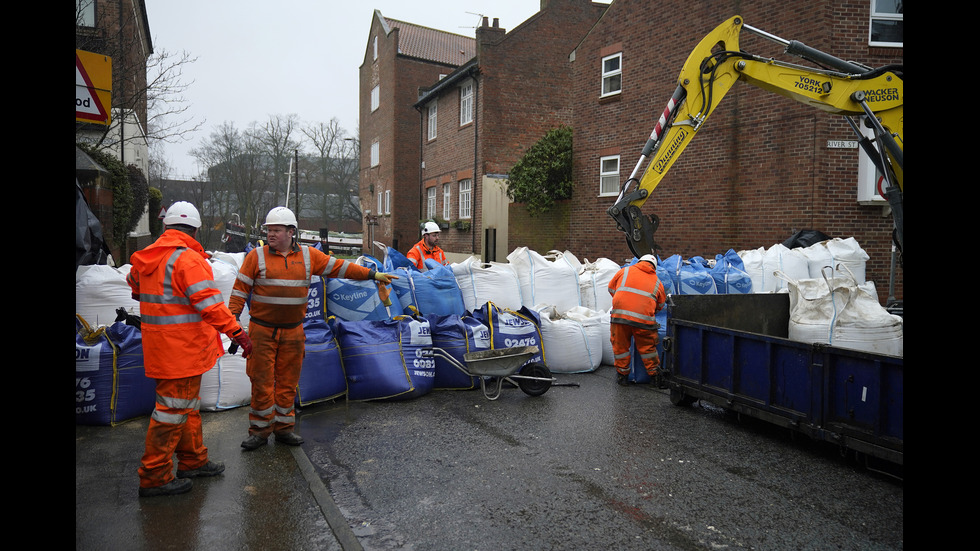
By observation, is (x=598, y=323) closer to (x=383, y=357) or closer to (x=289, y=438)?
(x=383, y=357)

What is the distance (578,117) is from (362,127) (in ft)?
70.9

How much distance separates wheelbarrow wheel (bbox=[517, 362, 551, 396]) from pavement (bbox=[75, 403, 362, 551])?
251cm

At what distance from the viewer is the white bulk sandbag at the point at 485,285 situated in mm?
8172

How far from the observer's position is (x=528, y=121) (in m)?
23.6

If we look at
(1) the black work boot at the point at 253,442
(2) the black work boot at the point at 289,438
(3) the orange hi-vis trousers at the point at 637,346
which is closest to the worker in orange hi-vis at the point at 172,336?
(1) the black work boot at the point at 253,442

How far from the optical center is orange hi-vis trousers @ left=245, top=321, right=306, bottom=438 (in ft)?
16.5

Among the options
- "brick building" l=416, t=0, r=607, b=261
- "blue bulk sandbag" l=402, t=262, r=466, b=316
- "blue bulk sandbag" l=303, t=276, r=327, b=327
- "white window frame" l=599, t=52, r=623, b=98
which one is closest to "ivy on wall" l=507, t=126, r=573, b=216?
"white window frame" l=599, t=52, r=623, b=98

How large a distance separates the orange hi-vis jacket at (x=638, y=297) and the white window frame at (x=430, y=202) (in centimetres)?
2092

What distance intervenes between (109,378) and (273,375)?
1.53 m

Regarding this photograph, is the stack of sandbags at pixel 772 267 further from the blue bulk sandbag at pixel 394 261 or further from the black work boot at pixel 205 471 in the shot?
the black work boot at pixel 205 471

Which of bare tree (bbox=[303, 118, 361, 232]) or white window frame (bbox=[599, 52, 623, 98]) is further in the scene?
bare tree (bbox=[303, 118, 361, 232])

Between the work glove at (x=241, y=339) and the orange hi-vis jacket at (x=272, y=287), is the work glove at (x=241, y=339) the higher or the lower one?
the lower one

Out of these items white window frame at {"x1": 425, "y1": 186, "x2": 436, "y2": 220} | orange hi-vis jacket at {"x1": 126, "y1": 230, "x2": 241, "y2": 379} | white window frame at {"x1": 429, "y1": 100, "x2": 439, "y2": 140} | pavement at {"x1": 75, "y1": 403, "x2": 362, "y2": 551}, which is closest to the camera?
pavement at {"x1": 75, "y1": 403, "x2": 362, "y2": 551}

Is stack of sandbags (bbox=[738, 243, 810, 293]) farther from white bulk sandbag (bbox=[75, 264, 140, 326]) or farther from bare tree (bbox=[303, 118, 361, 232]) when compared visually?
bare tree (bbox=[303, 118, 361, 232])
